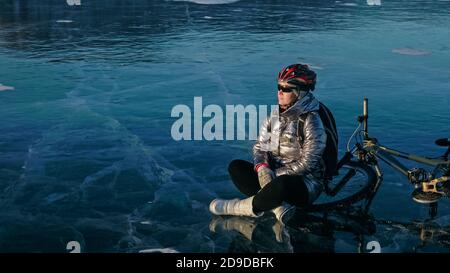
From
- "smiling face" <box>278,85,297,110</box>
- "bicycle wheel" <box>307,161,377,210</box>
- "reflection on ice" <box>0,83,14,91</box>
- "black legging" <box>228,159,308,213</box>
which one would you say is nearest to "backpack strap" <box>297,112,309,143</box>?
"smiling face" <box>278,85,297,110</box>

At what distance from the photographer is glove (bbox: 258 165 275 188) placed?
6492 mm

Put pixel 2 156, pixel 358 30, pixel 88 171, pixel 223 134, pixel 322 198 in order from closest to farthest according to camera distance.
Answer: pixel 322 198
pixel 88 171
pixel 2 156
pixel 223 134
pixel 358 30

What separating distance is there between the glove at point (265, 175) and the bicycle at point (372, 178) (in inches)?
19.7

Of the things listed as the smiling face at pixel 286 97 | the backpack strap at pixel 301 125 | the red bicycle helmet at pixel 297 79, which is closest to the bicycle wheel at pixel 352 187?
the backpack strap at pixel 301 125

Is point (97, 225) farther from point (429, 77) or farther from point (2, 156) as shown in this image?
point (429, 77)

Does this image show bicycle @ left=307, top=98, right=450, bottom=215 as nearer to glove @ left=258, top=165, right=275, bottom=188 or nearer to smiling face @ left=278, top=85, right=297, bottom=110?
glove @ left=258, top=165, right=275, bottom=188

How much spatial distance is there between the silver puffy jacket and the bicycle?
36 centimetres

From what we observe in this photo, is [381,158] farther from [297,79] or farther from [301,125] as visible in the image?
[297,79]

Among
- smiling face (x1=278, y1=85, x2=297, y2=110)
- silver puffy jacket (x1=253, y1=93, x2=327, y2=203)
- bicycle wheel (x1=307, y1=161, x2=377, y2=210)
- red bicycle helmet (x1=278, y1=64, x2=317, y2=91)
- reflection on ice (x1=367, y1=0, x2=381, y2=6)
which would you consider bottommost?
bicycle wheel (x1=307, y1=161, x2=377, y2=210)

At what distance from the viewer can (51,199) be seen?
7.20m

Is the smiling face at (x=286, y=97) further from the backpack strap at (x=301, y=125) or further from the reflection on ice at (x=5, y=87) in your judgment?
the reflection on ice at (x=5, y=87)

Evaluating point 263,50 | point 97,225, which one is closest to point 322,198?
point 97,225
